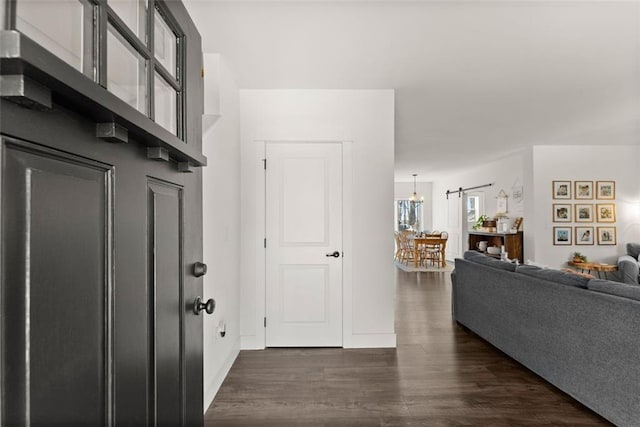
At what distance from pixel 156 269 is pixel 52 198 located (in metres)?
0.39

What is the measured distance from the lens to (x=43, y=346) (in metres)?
0.51

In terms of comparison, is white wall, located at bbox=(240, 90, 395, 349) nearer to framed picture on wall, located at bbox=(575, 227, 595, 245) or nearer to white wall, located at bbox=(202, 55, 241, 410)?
white wall, located at bbox=(202, 55, 241, 410)

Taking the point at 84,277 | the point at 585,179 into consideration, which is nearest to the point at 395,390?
the point at 84,277

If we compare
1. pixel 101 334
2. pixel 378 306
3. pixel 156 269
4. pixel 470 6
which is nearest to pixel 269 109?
pixel 470 6

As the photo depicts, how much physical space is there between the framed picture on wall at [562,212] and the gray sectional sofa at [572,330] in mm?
3897

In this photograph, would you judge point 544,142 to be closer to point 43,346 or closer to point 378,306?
point 378,306

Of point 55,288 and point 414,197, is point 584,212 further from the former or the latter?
point 55,288

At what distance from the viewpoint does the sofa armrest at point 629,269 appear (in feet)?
18.4

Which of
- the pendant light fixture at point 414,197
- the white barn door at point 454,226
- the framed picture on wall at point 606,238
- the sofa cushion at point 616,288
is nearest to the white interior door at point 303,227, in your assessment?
the sofa cushion at point 616,288

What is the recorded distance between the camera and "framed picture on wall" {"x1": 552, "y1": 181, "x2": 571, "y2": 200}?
635cm

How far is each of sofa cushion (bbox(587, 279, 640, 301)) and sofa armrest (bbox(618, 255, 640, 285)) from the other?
14.9 ft

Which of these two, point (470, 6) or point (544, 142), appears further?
point (544, 142)

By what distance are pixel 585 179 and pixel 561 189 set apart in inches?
19.6

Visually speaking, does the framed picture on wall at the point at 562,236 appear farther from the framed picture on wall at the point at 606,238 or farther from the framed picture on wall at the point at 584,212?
the framed picture on wall at the point at 606,238
